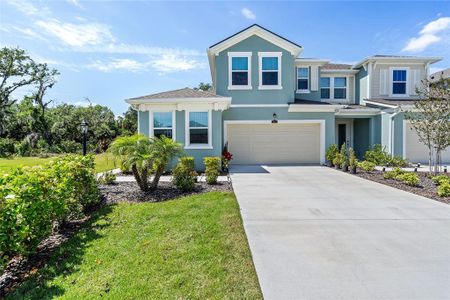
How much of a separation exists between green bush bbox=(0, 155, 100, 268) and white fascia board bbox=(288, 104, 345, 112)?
1107 cm

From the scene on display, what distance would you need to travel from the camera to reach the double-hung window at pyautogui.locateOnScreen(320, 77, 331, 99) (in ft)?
57.3

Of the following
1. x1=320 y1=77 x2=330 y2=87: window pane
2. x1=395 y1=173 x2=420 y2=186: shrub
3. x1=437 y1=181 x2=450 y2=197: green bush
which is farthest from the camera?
x1=320 y1=77 x2=330 y2=87: window pane

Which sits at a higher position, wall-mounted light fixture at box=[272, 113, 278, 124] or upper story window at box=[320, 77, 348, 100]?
upper story window at box=[320, 77, 348, 100]

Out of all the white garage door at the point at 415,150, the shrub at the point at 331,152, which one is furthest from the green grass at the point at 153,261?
the white garage door at the point at 415,150

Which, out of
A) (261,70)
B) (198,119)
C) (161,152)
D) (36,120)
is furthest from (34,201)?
(36,120)

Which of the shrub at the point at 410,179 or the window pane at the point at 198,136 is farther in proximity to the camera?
the window pane at the point at 198,136

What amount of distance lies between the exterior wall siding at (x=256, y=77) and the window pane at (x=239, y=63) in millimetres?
333

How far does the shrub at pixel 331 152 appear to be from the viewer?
1378cm

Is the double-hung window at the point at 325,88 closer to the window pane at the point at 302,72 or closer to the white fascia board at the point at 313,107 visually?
the window pane at the point at 302,72

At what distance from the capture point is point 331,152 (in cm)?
1391

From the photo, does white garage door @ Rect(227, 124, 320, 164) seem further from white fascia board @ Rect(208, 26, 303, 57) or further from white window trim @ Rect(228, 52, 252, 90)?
white fascia board @ Rect(208, 26, 303, 57)

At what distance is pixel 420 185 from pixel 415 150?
743cm

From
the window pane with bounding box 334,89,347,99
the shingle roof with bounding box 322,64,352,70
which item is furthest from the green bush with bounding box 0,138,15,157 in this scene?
the window pane with bounding box 334,89,347,99

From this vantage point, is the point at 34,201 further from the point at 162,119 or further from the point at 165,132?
the point at 162,119
